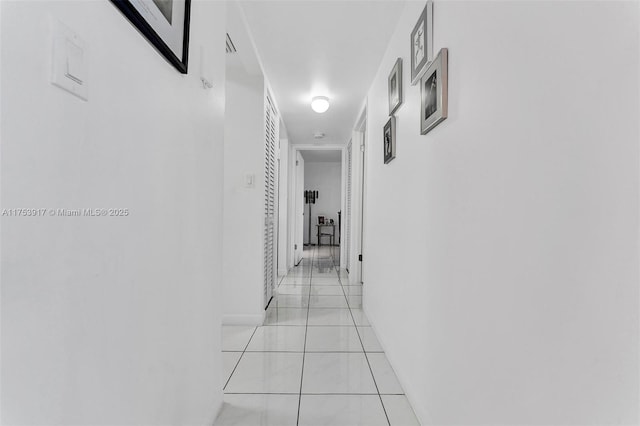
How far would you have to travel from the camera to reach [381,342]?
242 cm

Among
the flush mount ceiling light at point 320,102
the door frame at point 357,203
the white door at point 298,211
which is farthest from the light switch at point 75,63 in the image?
the white door at point 298,211

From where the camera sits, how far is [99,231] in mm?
721

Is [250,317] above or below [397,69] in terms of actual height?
below

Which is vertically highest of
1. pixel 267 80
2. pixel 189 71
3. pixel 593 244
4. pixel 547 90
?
pixel 267 80

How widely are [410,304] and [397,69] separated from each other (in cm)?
136

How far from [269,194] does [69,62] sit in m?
2.77

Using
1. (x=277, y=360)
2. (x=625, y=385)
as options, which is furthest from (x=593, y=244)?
(x=277, y=360)

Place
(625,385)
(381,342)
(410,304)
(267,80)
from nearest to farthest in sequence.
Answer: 1. (625,385)
2. (410,304)
3. (381,342)
4. (267,80)

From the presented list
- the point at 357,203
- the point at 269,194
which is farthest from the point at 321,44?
the point at 357,203

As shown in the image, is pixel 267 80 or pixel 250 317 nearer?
pixel 250 317

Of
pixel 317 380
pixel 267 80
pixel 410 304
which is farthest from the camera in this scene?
pixel 267 80

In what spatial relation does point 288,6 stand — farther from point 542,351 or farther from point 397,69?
point 542,351

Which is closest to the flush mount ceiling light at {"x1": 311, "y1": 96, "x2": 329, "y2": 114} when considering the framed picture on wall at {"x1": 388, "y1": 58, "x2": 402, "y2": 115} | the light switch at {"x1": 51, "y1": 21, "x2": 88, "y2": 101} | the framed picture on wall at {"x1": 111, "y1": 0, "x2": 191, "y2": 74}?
the framed picture on wall at {"x1": 388, "y1": 58, "x2": 402, "y2": 115}

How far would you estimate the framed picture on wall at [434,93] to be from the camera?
4.15 feet
